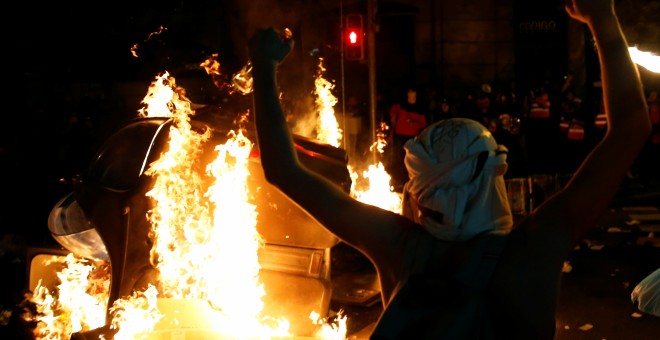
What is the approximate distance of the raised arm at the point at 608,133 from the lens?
1960mm

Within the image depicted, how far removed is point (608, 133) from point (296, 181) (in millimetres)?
880

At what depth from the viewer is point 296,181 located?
7.27ft

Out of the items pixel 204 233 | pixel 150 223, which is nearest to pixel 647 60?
pixel 204 233

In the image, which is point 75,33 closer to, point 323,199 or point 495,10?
point 495,10

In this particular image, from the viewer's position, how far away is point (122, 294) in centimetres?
477

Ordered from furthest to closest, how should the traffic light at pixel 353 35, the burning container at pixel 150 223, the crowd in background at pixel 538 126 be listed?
the crowd in background at pixel 538 126 → the traffic light at pixel 353 35 → the burning container at pixel 150 223

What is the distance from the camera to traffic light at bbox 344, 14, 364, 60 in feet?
41.9

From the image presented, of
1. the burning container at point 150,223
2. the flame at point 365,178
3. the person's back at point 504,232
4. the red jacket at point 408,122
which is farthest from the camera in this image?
the red jacket at point 408,122

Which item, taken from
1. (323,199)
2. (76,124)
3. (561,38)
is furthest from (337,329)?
(561,38)

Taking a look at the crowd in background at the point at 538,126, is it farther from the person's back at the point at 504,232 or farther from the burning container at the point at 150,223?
the person's back at the point at 504,232

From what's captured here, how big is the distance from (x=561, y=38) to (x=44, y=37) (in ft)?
44.2

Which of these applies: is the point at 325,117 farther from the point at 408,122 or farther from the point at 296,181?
the point at 296,181

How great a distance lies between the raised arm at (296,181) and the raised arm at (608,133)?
488 millimetres

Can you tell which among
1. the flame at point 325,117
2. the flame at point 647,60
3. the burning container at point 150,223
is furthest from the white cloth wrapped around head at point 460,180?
the flame at point 325,117
